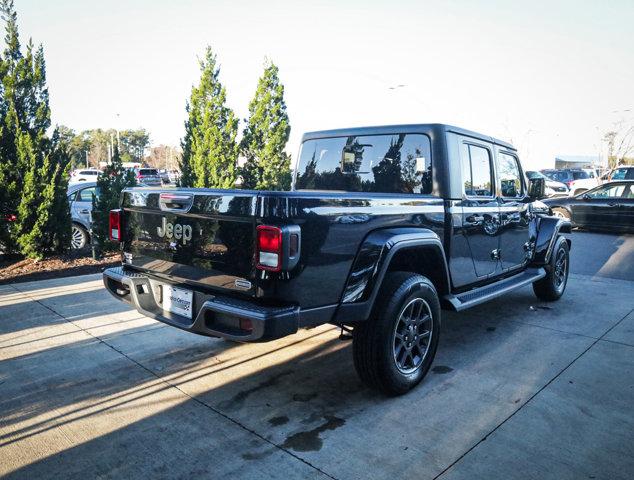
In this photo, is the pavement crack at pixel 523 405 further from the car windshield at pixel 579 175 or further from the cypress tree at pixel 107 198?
the car windshield at pixel 579 175

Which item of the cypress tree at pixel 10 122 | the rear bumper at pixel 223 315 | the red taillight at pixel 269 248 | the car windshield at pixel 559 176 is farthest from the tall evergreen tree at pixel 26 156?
the car windshield at pixel 559 176

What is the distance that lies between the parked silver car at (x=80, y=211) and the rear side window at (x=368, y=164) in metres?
6.54

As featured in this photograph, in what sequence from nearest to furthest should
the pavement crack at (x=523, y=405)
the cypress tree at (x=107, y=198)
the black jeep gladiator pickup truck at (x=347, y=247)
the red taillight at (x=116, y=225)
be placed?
1. the pavement crack at (x=523, y=405)
2. the black jeep gladiator pickup truck at (x=347, y=247)
3. the red taillight at (x=116, y=225)
4. the cypress tree at (x=107, y=198)

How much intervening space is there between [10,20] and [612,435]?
982cm

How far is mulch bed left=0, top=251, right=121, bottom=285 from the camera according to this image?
22.9 ft

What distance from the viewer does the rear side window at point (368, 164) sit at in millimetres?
4027

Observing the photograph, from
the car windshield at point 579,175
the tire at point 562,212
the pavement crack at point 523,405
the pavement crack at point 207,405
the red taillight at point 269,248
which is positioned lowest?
the pavement crack at point 523,405

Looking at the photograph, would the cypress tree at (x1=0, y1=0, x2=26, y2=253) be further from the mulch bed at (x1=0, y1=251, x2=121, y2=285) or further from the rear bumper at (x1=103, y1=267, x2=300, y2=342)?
the rear bumper at (x1=103, y1=267, x2=300, y2=342)

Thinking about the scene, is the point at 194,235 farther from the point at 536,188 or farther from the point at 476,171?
the point at 536,188

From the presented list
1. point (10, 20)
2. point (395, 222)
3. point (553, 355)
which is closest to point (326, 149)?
point (395, 222)

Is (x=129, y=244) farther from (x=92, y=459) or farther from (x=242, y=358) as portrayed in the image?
(x=92, y=459)

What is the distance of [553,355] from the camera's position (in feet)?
13.7

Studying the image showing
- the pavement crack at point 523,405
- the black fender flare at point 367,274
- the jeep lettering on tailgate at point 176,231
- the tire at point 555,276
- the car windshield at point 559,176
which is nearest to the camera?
the pavement crack at point 523,405

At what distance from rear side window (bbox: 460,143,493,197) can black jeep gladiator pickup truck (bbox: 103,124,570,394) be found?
0.02 meters
